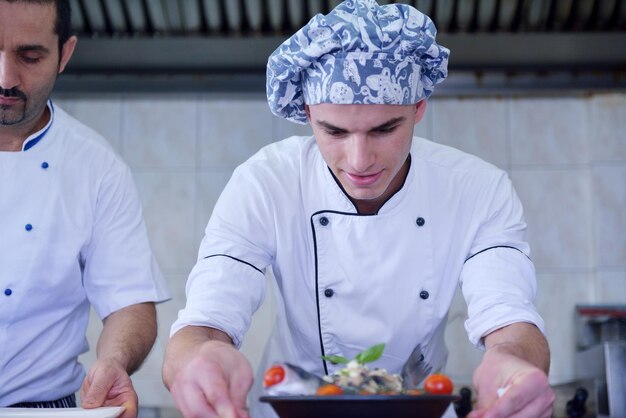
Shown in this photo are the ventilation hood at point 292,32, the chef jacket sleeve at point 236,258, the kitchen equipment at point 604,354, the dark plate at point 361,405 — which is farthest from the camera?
the ventilation hood at point 292,32

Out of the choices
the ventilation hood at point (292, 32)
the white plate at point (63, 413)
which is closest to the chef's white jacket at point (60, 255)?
the white plate at point (63, 413)

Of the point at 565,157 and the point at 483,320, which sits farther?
the point at 565,157

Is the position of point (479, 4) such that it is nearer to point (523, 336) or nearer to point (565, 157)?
point (565, 157)

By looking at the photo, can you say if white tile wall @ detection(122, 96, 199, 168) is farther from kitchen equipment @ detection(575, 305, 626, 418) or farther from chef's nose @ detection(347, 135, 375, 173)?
chef's nose @ detection(347, 135, 375, 173)

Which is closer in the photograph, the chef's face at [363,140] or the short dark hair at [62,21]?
the chef's face at [363,140]

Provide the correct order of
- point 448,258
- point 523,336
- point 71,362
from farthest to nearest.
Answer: point 71,362 → point 448,258 → point 523,336

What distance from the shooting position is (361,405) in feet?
3.78

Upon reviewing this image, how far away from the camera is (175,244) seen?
11.7 feet

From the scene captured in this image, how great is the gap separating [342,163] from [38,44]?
80 cm

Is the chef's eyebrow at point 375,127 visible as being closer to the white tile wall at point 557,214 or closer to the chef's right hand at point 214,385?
the chef's right hand at point 214,385

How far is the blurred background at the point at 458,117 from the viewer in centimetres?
325

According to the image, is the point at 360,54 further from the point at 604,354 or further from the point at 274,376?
the point at 604,354

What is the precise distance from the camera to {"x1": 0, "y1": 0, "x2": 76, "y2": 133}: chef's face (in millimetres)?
1999

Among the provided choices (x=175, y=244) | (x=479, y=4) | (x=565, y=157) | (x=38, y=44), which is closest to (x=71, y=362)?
(x=38, y=44)
